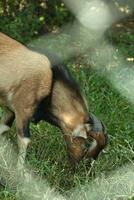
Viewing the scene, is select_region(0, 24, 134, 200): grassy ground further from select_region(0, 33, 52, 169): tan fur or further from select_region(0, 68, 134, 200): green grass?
select_region(0, 33, 52, 169): tan fur

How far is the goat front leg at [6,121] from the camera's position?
4469 mm

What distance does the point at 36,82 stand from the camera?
4.16 meters

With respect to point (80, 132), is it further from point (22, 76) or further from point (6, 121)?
point (6, 121)

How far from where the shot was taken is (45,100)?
4.21 m

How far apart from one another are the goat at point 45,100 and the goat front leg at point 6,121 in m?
0.22

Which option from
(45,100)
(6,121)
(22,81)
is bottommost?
(6,121)

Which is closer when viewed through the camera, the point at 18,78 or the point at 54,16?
the point at 18,78

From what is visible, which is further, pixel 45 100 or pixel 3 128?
pixel 3 128

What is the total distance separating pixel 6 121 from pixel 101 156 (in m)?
0.64

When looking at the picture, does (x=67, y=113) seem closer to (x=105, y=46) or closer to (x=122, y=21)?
(x=105, y=46)

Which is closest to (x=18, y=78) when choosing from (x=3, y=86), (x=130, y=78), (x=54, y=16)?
(x=3, y=86)

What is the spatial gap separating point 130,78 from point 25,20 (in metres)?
1.26

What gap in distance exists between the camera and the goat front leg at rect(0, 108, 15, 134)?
4.47m

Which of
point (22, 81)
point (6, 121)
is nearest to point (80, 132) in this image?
point (22, 81)
